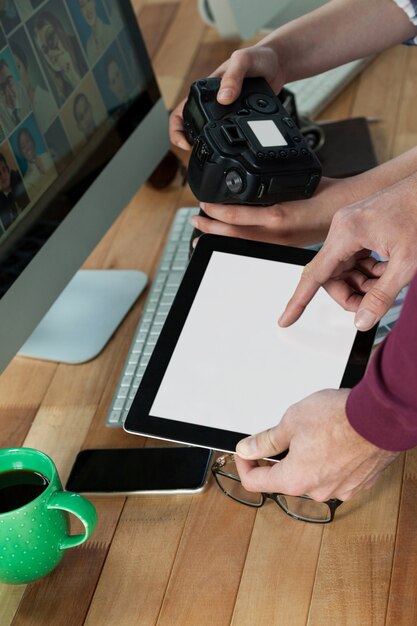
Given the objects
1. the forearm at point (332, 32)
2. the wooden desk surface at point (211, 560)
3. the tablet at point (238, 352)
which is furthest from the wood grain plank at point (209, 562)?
the forearm at point (332, 32)

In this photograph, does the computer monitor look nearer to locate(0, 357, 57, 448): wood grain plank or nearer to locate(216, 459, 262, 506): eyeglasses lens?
locate(0, 357, 57, 448): wood grain plank

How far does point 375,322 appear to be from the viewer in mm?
723

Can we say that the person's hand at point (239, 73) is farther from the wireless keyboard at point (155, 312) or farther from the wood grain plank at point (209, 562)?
the wood grain plank at point (209, 562)

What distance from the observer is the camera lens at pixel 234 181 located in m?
0.79

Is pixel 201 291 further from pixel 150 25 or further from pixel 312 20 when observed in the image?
pixel 150 25

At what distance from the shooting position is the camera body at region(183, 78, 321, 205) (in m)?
0.78

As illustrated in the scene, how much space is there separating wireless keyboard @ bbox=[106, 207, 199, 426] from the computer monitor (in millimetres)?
78

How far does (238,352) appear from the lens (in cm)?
74

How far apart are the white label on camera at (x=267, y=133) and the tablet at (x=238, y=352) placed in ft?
0.31

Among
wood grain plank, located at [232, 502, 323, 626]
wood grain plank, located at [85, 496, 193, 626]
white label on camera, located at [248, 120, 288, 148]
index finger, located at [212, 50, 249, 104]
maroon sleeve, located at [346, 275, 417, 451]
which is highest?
index finger, located at [212, 50, 249, 104]

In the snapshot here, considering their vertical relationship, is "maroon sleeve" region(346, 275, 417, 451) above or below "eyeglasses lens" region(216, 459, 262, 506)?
above

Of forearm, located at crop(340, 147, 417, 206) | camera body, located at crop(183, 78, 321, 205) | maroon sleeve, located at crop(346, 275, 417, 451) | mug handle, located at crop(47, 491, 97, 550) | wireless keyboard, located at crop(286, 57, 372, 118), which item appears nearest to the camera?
maroon sleeve, located at crop(346, 275, 417, 451)

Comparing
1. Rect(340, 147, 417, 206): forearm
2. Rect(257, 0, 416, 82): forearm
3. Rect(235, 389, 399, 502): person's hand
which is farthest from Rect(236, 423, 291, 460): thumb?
Answer: Rect(257, 0, 416, 82): forearm

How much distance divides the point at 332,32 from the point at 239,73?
7.1 inches
